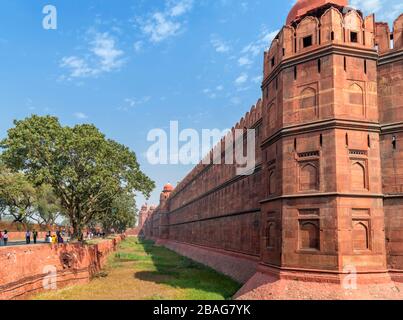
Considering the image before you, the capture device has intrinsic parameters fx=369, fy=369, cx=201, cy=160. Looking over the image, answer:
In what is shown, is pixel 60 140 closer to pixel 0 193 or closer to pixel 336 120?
pixel 336 120

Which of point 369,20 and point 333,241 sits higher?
point 369,20

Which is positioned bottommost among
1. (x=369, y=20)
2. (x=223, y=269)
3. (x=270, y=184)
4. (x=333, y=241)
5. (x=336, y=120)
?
(x=223, y=269)

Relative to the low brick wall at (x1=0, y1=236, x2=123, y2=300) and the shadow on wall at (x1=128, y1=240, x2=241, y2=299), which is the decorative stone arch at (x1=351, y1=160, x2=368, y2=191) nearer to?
the shadow on wall at (x1=128, y1=240, x2=241, y2=299)

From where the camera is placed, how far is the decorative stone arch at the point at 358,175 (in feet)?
43.9

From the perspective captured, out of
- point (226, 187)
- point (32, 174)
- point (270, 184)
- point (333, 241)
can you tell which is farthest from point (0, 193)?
point (333, 241)

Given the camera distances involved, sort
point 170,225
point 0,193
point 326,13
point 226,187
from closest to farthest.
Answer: point 326,13
point 226,187
point 0,193
point 170,225

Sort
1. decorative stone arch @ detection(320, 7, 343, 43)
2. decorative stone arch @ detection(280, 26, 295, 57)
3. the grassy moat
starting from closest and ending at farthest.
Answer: decorative stone arch @ detection(320, 7, 343, 43), decorative stone arch @ detection(280, 26, 295, 57), the grassy moat

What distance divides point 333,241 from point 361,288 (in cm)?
170

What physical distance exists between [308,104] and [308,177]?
2.82 metres

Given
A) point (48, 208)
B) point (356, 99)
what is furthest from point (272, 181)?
point (48, 208)

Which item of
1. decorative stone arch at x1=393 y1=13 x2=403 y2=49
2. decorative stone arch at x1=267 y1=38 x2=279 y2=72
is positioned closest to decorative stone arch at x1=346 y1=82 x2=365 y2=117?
decorative stone arch at x1=393 y1=13 x2=403 y2=49

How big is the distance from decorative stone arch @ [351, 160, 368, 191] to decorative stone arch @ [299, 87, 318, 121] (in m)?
2.29

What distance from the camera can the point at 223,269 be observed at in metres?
25.2

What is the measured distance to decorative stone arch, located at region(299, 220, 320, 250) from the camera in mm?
13266
